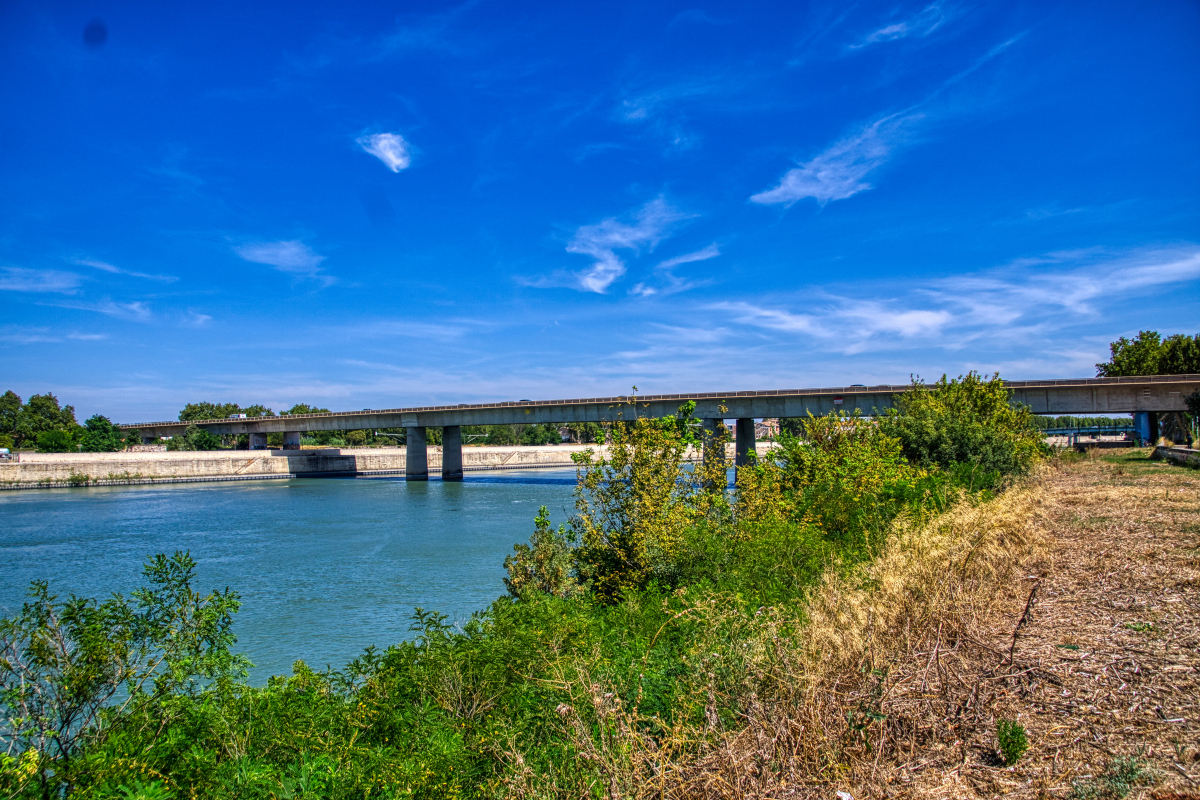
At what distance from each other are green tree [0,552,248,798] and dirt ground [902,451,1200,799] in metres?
5.76

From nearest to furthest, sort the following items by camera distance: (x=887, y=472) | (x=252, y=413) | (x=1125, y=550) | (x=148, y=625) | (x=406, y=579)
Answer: (x=148, y=625) < (x=1125, y=550) < (x=887, y=472) < (x=406, y=579) < (x=252, y=413)

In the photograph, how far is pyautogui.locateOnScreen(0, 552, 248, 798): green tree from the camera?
5.01m

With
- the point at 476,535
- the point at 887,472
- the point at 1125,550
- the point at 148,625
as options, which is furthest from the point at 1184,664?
the point at 476,535

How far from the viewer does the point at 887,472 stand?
55.5ft

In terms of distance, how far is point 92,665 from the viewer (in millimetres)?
5352

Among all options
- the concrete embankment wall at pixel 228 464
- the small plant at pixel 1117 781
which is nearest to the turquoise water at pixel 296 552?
the concrete embankment wall at pixel 228 464

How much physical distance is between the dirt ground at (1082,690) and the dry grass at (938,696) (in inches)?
0.6

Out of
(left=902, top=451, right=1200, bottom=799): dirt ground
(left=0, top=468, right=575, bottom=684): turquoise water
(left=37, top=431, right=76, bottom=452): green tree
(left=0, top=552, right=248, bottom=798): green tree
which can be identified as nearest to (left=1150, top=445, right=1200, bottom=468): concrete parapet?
(left=902, top=451, right=1200, bottom=799): dirt ground

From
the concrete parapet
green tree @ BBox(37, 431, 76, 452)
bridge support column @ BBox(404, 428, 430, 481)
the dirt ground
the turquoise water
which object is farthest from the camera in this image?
green tree @ BBox(37, 431, 76, 452)

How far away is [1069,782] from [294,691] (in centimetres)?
651

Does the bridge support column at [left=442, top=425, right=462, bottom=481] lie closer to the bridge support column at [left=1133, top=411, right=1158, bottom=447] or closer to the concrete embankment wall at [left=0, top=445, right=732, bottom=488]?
the concrete embankment wall at [left=0, top=445, right=732, bottom=488]

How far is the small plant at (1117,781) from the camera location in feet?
12.8

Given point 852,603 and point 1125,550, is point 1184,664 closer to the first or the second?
point 852,603

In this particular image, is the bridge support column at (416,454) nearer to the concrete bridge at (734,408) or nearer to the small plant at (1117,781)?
the concrete bridge at (734,408)
